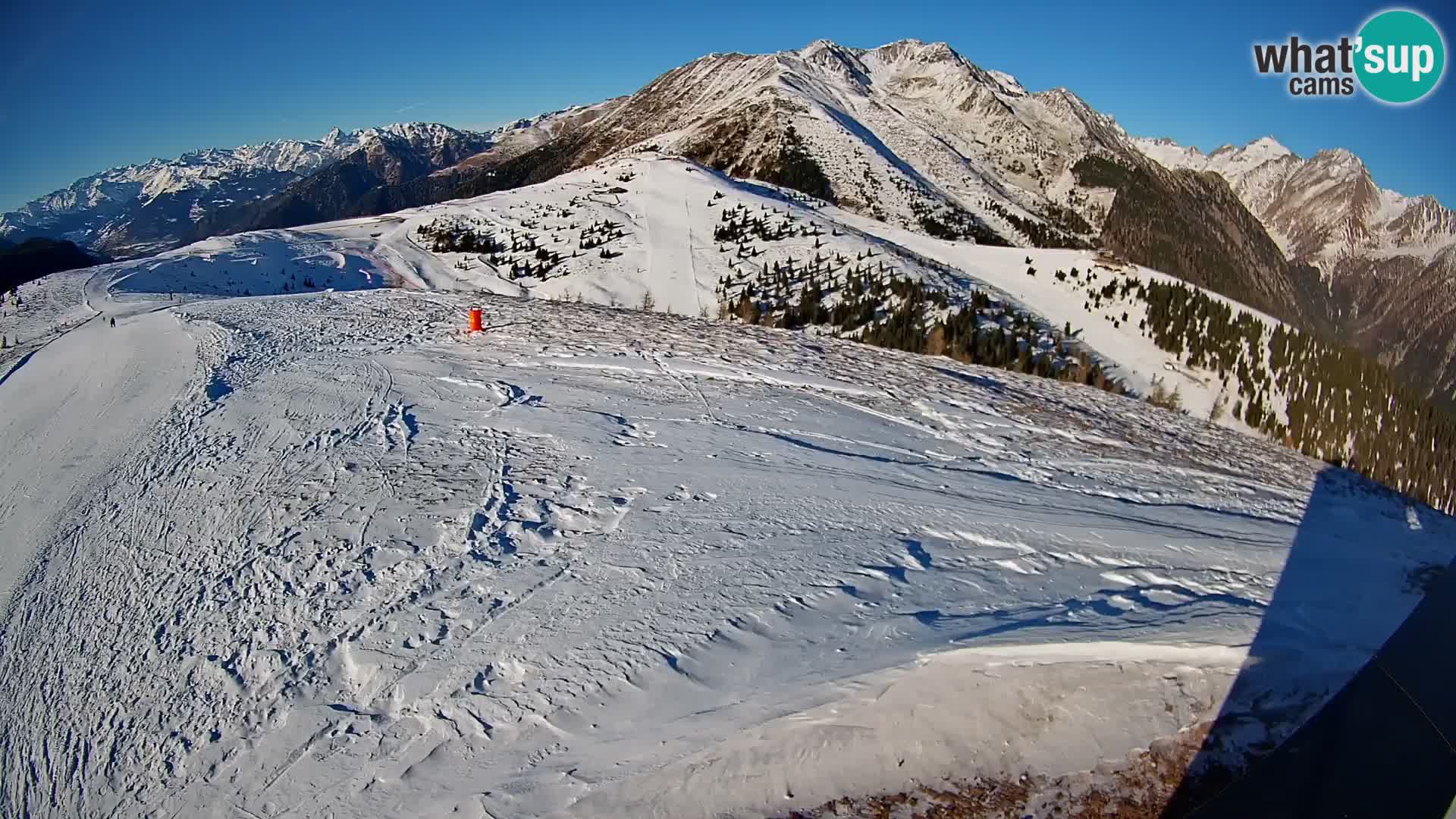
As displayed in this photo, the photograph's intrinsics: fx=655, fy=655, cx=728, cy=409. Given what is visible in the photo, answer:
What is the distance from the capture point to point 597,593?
5262 mm

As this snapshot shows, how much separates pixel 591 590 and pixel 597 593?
0.21ft

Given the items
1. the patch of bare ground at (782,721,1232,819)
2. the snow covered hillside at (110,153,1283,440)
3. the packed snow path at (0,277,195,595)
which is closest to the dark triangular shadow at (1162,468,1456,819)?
the patch of bare ground at (782,721,1232,819)

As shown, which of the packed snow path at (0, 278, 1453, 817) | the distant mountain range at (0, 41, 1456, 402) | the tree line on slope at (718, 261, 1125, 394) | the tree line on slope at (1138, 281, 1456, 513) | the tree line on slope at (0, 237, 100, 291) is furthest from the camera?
the distant mountain range at (0, 41, 1456, 402)

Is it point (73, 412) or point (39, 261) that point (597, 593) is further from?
point (39, 261)

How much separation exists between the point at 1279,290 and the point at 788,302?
15956cm

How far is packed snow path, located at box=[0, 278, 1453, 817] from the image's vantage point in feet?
13.1

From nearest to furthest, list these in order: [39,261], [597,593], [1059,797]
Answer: [1059,797]
[597,593]
[39,261]

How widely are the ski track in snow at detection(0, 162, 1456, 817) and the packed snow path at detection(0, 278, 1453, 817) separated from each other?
1.1 inches

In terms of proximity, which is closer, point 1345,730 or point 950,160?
point 1345,730

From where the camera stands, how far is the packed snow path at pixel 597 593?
398cm

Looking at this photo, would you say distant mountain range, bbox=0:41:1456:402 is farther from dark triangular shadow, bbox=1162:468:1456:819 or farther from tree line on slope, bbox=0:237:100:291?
tree line on slope, bbox=0:237:100:291

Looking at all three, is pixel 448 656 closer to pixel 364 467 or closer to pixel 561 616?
pixel 561 616

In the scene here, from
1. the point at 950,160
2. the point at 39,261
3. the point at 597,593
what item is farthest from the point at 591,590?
the point at 950,160

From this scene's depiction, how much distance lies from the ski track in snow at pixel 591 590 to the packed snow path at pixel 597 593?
0.03 m
